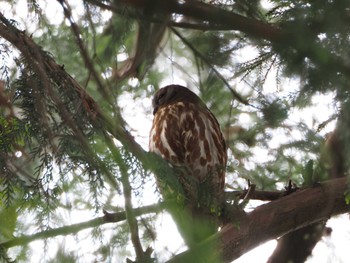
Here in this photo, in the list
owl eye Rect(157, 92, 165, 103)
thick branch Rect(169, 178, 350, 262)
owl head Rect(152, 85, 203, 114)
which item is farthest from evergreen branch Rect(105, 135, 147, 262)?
owl eye Rect(157, 92, 165, 103)

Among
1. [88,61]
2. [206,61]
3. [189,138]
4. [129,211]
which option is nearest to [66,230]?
[129,211]

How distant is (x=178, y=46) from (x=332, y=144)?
0.80 metres

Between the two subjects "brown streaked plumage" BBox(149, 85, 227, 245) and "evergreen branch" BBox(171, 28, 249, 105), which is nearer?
"evergreen branch" BBox(171, 28, 249, 105)

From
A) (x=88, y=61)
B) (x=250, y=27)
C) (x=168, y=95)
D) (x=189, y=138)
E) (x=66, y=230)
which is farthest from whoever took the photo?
(x=168, y=95)

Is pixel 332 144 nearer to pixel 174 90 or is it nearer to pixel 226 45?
pixel 226 45

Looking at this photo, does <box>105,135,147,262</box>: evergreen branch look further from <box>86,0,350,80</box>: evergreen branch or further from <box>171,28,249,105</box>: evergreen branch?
<box>171,28,249,105</box>: evergreen branch

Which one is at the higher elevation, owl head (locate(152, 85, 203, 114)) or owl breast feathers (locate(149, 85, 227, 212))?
owl head (locate(152, 85, 203, 114))

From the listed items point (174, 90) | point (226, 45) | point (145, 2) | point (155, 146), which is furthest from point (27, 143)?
point (174, 90)

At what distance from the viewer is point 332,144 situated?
3.07 metres

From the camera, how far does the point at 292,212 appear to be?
3465 millimetres

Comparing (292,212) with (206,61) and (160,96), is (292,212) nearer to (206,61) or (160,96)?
(206,61)

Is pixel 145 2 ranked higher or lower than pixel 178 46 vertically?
lower

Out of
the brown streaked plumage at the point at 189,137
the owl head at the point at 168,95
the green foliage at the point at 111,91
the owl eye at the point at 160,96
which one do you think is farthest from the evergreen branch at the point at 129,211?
the owl eye at the point at 160,96

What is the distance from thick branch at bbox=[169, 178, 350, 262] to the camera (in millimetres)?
3301
